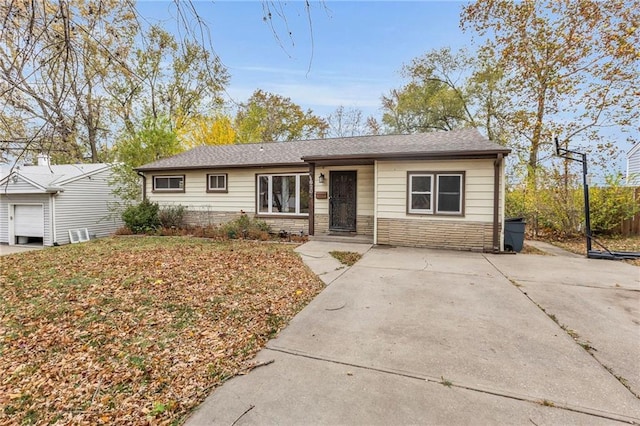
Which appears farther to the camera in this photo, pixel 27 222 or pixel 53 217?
pixel 27 222

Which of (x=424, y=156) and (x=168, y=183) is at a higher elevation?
(x=424, y=156)

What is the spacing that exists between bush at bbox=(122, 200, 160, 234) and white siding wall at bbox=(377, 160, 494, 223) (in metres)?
8.60

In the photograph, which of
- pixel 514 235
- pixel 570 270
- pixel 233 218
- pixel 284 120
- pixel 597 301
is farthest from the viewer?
pixel 284 120

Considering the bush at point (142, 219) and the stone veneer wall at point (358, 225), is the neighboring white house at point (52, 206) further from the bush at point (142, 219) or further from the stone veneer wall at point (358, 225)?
the stone veneer wall at point (358, 225)

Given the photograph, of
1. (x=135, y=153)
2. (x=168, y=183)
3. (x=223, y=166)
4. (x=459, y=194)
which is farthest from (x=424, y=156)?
(x=135, y=153)

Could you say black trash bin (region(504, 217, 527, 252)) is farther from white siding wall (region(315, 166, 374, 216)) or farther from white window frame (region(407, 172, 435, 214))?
white siding wall (region(315, 166, 374, 216))

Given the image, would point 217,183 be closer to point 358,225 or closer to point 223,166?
point 223,166

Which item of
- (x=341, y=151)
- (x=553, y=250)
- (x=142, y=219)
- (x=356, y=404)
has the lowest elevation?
(x=356, y=404)

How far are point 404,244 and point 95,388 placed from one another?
24.3ft

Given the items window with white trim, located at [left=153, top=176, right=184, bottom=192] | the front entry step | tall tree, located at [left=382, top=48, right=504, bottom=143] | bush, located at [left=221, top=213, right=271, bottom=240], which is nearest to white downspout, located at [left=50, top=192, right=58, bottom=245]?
window with white trim, located at [left=153, top=176, right=184, bottom=192]

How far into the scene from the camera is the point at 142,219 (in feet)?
36.1

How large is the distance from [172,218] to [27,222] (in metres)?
6.68

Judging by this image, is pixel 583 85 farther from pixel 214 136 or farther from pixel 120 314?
pixel 214 136

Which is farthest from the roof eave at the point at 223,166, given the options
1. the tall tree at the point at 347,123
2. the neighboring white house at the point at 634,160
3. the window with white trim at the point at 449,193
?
the neighboring white house at the point at 634,160
